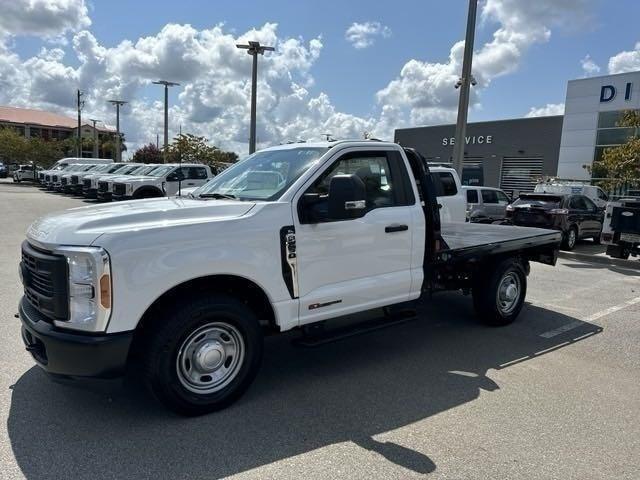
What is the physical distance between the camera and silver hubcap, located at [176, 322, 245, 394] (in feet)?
12.0

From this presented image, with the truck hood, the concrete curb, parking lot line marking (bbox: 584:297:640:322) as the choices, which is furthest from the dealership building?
the truck hood

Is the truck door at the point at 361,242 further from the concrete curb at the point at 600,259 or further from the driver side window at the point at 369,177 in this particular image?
the concrete curb at the point at 600,259

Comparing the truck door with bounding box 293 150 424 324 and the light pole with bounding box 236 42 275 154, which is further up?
the light pole with bounding box 236 42 275 154

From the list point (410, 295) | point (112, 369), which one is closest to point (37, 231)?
point (112, 369)

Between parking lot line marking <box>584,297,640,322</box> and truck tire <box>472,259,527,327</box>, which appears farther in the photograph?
parking lot line marking <box>584,297,640,322</box>

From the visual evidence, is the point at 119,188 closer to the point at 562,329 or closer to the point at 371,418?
the point at 562,329

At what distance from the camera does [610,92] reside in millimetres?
29719

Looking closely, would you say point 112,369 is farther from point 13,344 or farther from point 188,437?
point 13,344

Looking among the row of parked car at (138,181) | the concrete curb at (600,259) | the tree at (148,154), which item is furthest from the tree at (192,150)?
the concrete curb at (600,259)

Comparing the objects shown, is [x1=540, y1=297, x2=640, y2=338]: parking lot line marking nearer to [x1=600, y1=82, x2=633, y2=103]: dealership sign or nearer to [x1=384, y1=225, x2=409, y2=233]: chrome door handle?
[x1=384, y1=225, x2=409, y2=233]: chrome door handle

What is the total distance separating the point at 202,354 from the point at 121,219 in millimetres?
1105

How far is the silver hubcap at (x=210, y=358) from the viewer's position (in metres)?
3.67

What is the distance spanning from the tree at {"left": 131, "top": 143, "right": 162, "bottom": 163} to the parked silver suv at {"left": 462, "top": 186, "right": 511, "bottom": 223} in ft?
192

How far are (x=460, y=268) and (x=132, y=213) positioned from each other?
3579 mm
